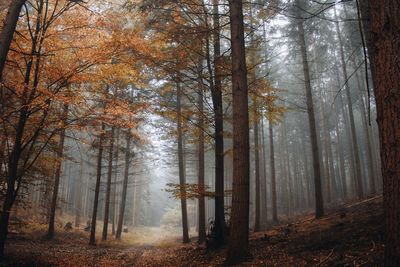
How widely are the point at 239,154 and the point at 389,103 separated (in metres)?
3.84

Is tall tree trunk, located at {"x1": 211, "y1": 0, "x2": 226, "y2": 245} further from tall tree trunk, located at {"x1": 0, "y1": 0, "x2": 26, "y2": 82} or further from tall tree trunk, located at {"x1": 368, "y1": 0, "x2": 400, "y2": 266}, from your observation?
tall tree trunk, located at {"x1": 368, "y1": 0, "x2": 400, "y2": 266}

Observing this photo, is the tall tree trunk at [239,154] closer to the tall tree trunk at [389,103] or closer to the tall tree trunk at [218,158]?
the tall tree trunk at [218,158]

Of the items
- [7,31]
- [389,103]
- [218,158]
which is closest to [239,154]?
[218,158]

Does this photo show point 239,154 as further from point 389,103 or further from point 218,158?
point 389,103

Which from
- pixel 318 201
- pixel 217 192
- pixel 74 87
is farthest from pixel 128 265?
pixel 318 201

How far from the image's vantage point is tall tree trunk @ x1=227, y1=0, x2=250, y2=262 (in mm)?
6402

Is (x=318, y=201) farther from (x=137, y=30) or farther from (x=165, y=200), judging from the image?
(x=165, y=200)

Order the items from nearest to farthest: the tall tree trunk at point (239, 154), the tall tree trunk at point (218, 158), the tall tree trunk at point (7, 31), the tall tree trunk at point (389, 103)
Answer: the tall tree trunk at point (389, 103) → the tall tree trunk at point (7, 31) → the tall tree trunk at point (239, 154) → the tall tree trunk at point (218, 158)

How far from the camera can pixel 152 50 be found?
9852 mm

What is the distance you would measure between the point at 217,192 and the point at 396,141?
7.29 metres

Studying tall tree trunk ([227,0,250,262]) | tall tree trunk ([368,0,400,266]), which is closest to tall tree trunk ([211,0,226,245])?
tall tree trunk ([227,0,250,262])

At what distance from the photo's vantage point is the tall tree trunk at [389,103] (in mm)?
2986

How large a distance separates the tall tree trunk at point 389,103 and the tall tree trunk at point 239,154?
3589 mm

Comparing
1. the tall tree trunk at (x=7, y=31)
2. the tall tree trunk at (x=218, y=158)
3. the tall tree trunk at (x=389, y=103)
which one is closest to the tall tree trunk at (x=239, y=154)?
the tall tree trunk at (x=218, y=158)
